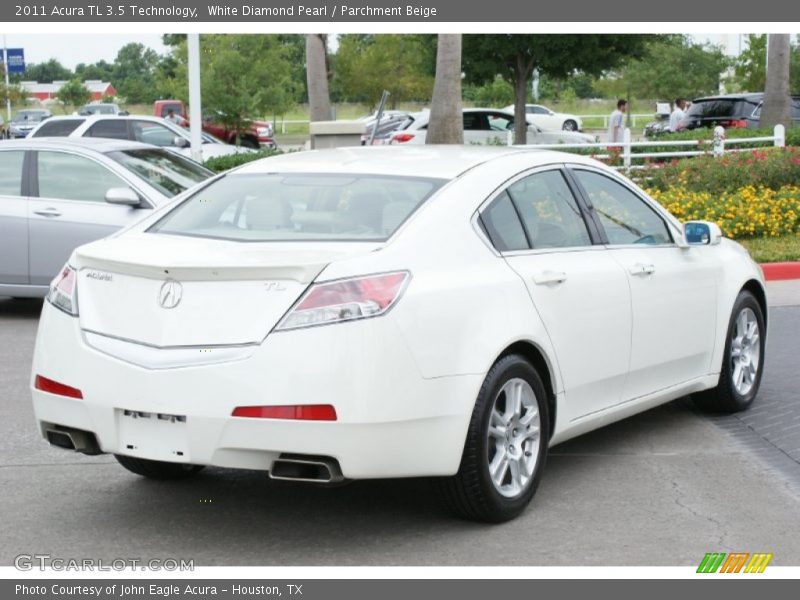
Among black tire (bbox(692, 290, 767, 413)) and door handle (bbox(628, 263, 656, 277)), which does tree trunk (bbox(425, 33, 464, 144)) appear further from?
door handle (bbox(628, 263, 656, 277))

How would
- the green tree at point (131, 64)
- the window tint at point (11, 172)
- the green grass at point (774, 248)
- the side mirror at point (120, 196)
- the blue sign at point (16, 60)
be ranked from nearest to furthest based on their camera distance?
the side mirror at point (120, 196), the window tint at point (11, 172), the green grass at point (774, 248), the blue sign at point (16, 60), the green tree at point (131, 64)

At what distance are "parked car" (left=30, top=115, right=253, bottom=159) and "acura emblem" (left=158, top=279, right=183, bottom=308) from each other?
20.0m

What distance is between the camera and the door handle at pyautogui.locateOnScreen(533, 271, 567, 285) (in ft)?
19.4

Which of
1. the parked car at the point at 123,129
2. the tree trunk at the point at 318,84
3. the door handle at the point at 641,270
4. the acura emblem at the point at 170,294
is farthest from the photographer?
the tree trunk at the point at 318,84

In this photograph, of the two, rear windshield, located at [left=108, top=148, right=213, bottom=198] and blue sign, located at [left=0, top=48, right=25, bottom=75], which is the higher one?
blue sign, located at [left=0, top=48, right=25, bottom=75]

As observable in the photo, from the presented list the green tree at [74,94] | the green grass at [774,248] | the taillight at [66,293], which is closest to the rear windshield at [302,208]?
the taillight at [66,293]

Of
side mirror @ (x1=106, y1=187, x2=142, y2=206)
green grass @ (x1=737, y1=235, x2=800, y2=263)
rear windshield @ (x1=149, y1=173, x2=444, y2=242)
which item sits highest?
rear windshield @ (x1=149, y1=173, x2=444, y2=242)

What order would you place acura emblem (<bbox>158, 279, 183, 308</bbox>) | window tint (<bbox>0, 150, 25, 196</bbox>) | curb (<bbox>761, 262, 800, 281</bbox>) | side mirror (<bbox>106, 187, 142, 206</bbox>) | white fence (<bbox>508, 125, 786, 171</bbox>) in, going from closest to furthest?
acura emblem (<bbox>158, 279, 183, 308</bbox>)
side mirror (<bbox>106, 187, 142, 206</bbox>)
window tint (<bbox>0, 150, 25, 196</bbox>)
curb (<bbox>761, 262, 800, 281</bbox>)
white fence (<bbox>508, 125, 786, 171</bbox>)

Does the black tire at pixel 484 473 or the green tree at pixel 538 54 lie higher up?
the green tree at pixel 538 54

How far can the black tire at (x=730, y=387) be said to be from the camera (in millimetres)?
7633

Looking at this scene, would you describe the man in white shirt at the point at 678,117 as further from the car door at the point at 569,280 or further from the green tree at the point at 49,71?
the green tree at the point at 49,71

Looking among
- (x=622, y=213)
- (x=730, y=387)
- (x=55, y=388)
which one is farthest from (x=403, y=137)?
(x=55, y=388)

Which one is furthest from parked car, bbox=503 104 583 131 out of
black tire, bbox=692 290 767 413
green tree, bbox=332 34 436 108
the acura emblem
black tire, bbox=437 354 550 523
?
the acura emblem

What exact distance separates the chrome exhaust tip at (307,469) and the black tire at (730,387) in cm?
324
